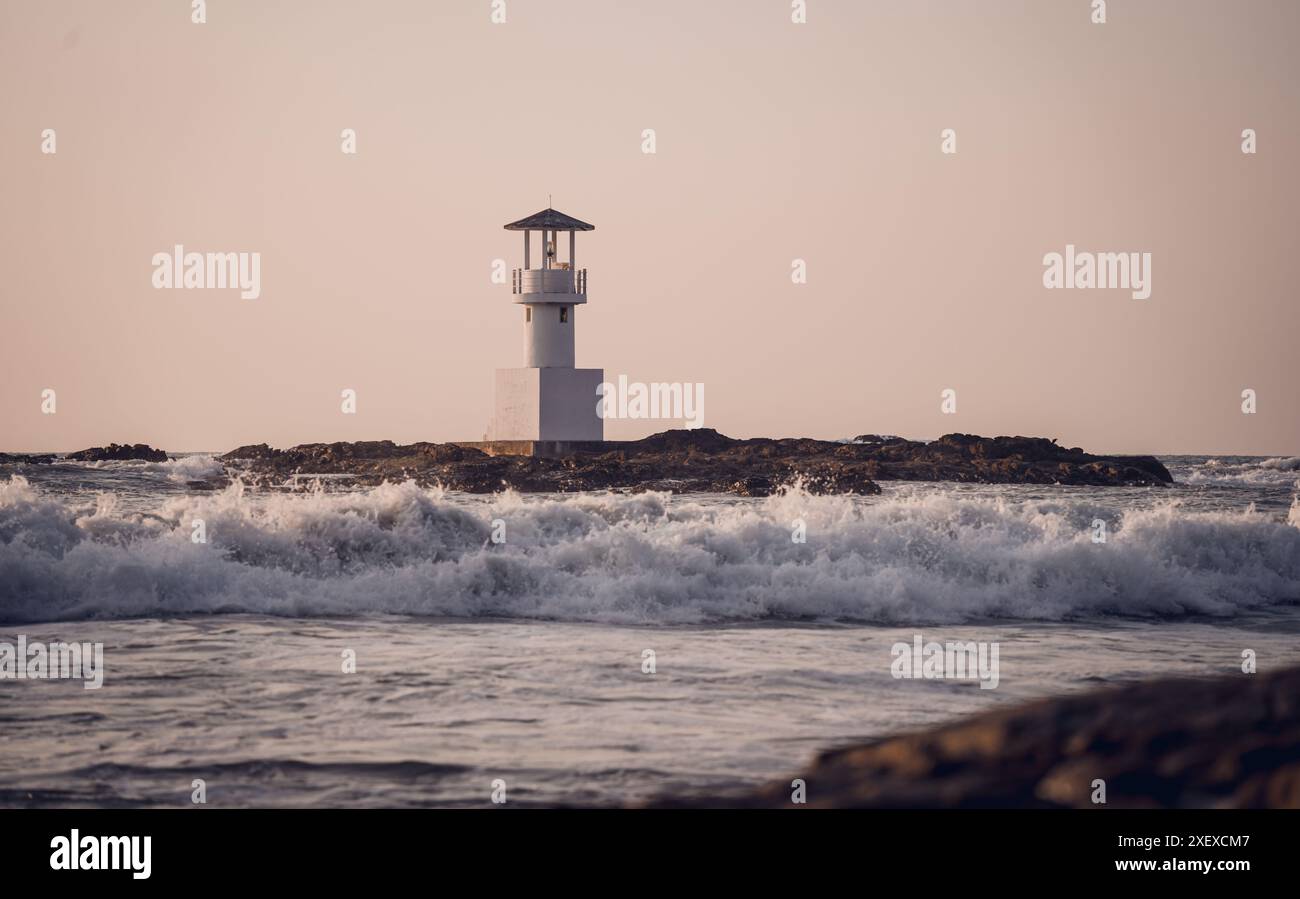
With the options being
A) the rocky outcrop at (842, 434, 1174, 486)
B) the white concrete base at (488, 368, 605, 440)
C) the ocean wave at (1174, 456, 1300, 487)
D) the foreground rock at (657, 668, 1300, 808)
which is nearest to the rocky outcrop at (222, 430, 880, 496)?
the white concrete base at (488, 368, 605, 440)

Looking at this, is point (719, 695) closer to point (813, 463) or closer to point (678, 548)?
point (678, 548)

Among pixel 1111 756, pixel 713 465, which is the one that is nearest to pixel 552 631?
pixel 1111 756

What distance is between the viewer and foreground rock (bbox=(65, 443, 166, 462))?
48.0m

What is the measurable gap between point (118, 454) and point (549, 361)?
60.2 feet

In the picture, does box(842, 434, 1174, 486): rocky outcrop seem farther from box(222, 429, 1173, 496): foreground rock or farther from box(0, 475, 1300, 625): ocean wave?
box(0, 475, 1300, 625): ocean wave

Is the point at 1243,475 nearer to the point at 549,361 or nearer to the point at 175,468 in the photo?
the point at 549,361

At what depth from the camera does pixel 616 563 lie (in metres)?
16.6

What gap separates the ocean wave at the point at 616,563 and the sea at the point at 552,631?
4cm

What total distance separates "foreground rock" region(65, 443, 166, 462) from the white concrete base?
15333mm

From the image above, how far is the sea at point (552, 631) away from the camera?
7727 mm

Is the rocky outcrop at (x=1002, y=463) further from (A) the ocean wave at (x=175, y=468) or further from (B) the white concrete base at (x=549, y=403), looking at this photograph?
(A) the ocean wave at (x=175, y=468)
